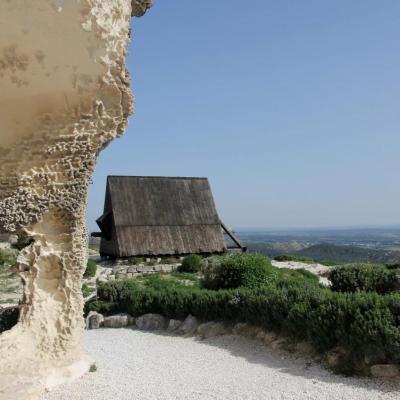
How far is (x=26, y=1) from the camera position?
550cm

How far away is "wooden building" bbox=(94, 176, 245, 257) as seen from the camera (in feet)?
80.0

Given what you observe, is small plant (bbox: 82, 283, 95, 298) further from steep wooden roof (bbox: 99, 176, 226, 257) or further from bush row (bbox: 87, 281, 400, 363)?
steep wooden roof (bbox: 99, 176, 226, 257)

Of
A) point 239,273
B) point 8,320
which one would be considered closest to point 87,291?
point 239,273

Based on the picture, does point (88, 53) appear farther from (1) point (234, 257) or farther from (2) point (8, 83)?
(1) point (234, 257)

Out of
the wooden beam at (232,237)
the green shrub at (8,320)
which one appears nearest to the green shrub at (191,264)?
the wooden beam at (232,237)

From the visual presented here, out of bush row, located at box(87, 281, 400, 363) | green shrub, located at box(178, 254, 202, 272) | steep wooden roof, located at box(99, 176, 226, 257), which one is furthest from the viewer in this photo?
steep wooden roof, located at box(99, 176, 226, 257)

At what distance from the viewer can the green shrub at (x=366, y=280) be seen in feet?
44.6

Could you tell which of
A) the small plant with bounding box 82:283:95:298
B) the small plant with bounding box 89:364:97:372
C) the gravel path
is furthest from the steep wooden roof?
the small plant with bounding box 89:364:97:372

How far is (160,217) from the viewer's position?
25656mm

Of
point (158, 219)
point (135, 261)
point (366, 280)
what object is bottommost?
point (366, 280)

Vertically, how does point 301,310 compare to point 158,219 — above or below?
below

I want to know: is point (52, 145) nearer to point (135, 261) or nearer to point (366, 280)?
point (366, 280)

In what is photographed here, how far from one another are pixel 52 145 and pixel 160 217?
19.4m

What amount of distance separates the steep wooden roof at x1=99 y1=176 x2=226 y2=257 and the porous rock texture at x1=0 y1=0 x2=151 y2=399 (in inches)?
664
